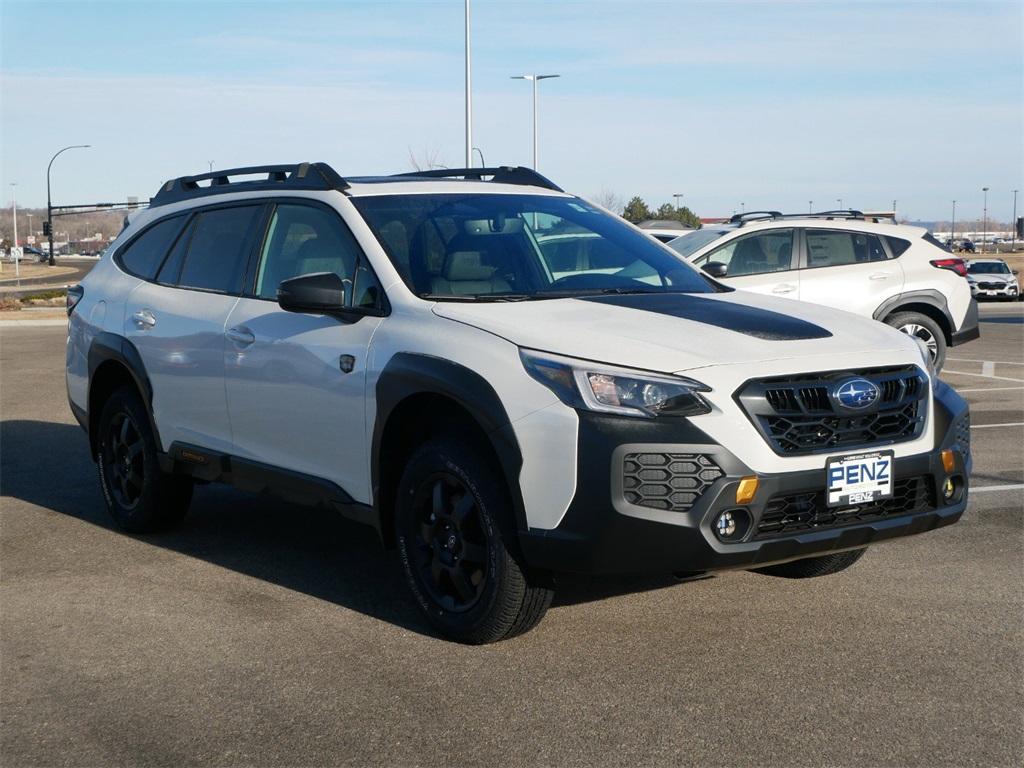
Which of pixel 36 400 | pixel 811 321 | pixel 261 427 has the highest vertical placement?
pixel 811 321

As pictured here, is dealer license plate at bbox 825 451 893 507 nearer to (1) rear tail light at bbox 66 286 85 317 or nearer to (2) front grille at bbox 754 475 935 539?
(2) front grille at bbox 754 475 935 539

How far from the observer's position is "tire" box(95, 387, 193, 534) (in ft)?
22.6

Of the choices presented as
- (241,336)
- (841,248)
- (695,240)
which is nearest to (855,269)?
(841,248)

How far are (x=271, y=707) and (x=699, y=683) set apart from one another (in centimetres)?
144

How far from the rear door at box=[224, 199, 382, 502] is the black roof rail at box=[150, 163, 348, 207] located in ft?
0.41

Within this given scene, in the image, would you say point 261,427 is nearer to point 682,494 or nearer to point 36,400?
point 682,494

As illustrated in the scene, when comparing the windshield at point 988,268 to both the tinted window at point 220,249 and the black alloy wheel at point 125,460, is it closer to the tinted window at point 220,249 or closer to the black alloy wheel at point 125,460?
the black alloy wheel at point 125,460

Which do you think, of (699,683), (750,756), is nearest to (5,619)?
(699,683)

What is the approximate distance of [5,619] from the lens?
5461mm

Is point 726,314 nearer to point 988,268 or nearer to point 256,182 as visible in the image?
point 256,182

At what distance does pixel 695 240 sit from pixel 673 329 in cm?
914

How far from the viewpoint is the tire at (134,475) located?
690cm

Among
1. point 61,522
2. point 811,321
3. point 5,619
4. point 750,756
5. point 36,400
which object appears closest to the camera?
point 750,756

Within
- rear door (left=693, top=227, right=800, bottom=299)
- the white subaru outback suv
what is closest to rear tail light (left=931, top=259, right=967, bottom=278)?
rear door (left=693, top=227, right=800, bottom=299)
